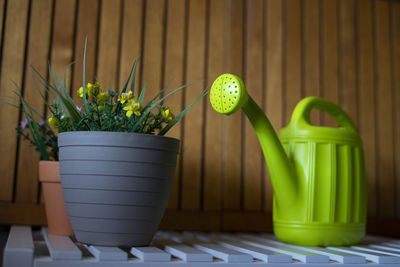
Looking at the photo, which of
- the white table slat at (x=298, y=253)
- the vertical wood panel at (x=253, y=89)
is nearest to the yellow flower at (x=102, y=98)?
the white table slat at (x=298, y=253)

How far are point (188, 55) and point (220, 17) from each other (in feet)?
0.67

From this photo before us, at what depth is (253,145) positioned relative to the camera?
1638 millimetres

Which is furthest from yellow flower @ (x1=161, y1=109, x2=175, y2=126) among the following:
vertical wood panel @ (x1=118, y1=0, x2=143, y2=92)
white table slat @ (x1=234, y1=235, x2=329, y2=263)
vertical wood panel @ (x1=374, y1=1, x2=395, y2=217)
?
vertical wood panel @ (x1=374, y1=1, x2=395, y2=217)

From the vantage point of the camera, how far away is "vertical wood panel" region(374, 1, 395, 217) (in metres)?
1.77

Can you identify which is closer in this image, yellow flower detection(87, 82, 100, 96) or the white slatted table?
the white slatted table

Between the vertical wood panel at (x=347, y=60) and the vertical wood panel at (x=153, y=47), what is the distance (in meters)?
0.76

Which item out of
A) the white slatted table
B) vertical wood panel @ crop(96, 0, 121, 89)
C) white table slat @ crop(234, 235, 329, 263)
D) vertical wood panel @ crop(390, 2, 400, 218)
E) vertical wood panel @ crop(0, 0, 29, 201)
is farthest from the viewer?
vertical wood panel @ crop(390, 2, 400, 218)

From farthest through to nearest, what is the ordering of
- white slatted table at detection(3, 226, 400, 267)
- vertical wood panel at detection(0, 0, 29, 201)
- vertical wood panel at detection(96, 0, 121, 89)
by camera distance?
vertical wood panel at detection(96, 0, 121, 89), vertical wood panel at detection(0, 0, 29, 201), white slatted table at detection(3, 226, 400, 267)

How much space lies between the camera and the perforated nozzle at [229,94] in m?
1.04

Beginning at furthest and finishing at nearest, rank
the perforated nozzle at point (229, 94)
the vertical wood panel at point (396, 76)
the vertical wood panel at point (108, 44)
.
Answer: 1. the vertical wood panel at point (396, 76)
2. the vertical wood panel at point (108, 44)
3. the perforated nozzle at point (229, 94)

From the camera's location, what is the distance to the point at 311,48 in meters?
1.76

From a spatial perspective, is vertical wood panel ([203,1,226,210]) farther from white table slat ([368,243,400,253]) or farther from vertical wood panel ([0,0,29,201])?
vertical wood panel ([0,0,29,201])

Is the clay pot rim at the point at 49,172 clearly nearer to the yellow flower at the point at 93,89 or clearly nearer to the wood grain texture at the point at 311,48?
the yellow flower at the point at 93,89

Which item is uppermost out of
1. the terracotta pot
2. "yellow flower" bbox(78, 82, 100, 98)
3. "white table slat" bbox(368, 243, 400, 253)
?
"yellow flower" bbox(78, 82, 100, 98)
